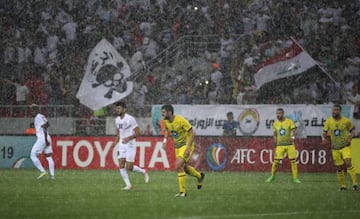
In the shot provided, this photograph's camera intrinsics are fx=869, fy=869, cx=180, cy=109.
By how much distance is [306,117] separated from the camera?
32344mm

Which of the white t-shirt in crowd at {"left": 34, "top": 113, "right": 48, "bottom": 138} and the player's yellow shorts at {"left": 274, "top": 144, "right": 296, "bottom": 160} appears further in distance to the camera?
the white t-shirt in crowd at {"left": 34, "top": 113, "right": 48, "bottom": 138}

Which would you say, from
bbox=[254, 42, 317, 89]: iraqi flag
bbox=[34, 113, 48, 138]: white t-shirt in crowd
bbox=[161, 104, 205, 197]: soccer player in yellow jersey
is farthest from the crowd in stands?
bbox=[161, 104, 205, 197]: soccer player in yellow jersey

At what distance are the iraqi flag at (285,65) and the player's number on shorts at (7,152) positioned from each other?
10144mm

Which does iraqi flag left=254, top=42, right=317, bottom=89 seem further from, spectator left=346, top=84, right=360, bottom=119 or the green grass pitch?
the green grass pitch

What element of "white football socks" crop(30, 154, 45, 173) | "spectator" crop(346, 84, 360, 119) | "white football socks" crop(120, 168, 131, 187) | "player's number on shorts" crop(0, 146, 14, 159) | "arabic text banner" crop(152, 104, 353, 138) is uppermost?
"spectator" crop(346, 84, 360, 119)

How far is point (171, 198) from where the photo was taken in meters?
19.3

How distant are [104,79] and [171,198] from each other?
16.1m

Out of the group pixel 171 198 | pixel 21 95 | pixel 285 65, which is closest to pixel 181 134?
pixel 171 198

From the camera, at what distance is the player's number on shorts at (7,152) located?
34719 mm

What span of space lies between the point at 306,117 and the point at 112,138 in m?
7.48

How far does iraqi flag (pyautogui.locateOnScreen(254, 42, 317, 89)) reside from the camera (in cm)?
3275

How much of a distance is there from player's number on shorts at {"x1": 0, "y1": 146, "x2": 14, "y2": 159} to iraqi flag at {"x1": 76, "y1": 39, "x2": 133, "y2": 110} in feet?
11.2

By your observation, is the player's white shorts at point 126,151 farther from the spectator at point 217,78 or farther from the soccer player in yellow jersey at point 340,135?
the spectator at point 217,78

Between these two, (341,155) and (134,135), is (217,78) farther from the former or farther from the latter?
(341,155)
